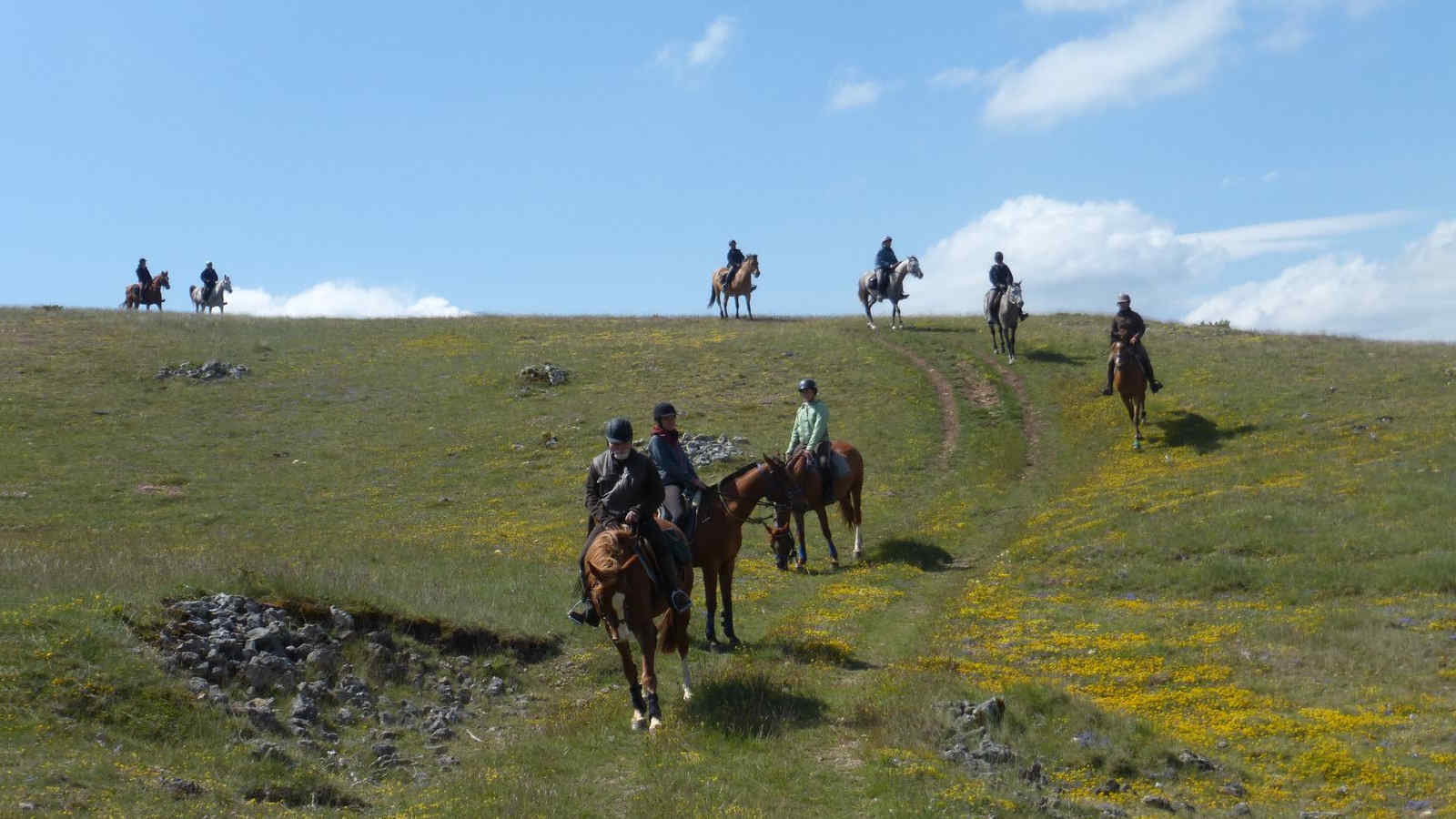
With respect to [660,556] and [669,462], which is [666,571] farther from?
[669,462]

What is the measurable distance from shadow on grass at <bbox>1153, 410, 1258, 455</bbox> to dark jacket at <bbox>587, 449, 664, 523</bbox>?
19.9 meters

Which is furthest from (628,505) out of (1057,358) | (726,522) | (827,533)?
(1057,358)

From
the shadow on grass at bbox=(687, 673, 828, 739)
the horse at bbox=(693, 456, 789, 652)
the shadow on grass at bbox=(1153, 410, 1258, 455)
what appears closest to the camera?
the shadow on grass at bbox=(687, 673, 828, 739)

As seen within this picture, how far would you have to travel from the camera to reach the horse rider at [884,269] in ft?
155

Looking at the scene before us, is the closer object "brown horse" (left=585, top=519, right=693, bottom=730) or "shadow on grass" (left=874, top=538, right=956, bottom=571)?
"brown horse" (left=585, top=519, right=693, bottom=730)

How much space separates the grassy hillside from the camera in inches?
378

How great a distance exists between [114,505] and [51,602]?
17.5 meters

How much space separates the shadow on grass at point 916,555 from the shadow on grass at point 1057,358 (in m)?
19.8

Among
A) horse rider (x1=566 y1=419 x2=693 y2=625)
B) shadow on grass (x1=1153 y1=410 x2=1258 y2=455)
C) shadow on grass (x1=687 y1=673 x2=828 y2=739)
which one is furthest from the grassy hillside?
horse rider (x1=566 y1=419 x2=693 y2=625)

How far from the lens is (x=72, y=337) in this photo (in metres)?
45.5

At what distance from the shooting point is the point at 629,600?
1100 centimetres

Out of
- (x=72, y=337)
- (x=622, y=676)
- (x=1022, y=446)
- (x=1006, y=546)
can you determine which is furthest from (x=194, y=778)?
(x=72, y=337)

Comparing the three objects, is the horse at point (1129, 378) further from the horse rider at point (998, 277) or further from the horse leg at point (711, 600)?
the horse leg at point (711, 600)

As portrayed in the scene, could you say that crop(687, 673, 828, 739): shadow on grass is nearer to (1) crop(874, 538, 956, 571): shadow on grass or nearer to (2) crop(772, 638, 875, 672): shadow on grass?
(2) crop(772, 638, 875, 672): shadow on grass
